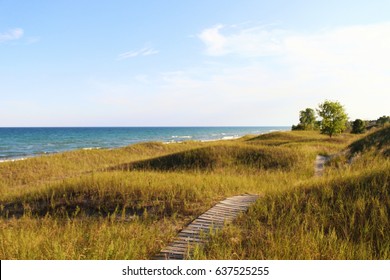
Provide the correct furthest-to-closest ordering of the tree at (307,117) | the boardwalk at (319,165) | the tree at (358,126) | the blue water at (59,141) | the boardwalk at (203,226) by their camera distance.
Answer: the tree at (307,117) < the tree at (358,126) < the blue water at (59,141) < the boardwalk at (319,165) < the boardwalk at (203,226)

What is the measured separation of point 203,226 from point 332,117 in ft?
141

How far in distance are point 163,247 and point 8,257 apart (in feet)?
9.83

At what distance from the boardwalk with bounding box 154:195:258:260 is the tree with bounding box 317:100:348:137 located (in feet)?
123

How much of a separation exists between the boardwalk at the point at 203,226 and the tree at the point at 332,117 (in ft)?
123

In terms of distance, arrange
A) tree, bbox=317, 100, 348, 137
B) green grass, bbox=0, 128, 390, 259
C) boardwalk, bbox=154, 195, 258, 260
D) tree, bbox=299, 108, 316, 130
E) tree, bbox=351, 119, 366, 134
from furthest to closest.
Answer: tree, bbox=299, 108, 316, 130 < tree, bbox=351, 119, 366, 134 < tree, bbox=317, 100, 348, 137 < boardwalk, bbox=154, 195, 258, 260 < green grass, bbox=0, 128, 390, 259

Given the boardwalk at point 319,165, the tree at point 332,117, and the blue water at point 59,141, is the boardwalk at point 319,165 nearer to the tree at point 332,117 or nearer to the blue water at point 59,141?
the tree at point 332,117

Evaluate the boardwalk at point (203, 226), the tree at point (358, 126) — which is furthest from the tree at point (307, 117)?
the boardwalk at point (203, 226)

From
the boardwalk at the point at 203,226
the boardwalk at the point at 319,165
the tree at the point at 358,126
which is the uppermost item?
the tree at the point at 358,126

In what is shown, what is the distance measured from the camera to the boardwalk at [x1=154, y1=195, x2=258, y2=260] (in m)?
6.61

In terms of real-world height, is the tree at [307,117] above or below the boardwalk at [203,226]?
above

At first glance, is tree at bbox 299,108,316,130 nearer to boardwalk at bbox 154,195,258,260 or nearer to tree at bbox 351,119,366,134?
tree at bbox 351,119,366,134

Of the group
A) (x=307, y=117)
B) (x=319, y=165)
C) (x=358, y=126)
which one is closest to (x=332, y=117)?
(x=358, y=126)

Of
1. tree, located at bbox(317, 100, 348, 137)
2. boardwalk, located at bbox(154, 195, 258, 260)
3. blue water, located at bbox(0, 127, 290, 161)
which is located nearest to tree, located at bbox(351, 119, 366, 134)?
tree, located at bbox(317, 100, 348, 137)

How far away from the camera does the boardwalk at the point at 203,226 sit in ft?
21.7
